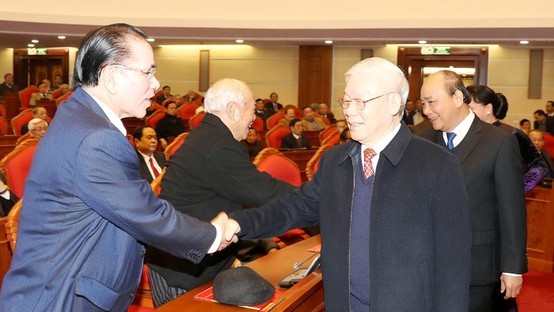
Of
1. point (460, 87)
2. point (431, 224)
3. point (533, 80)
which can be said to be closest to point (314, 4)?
point (533, 80)

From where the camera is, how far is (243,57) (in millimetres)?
18484

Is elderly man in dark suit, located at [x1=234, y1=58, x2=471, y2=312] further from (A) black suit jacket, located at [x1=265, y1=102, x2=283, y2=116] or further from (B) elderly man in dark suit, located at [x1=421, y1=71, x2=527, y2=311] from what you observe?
(A) black suit jacket, located at [x1=265, y1=102, x2=283, y2=116]

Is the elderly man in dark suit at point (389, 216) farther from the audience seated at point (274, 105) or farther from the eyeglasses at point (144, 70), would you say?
the audience seated at point (274, 105)

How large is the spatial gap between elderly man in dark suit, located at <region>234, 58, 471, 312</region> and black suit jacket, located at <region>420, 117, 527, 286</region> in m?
0.91

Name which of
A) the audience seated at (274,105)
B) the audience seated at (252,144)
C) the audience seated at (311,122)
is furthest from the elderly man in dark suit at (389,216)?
the audience seated at (274,105)

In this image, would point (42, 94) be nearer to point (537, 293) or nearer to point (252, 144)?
point (252, 144)

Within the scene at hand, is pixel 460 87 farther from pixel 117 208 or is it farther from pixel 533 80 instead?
pixel 533 80

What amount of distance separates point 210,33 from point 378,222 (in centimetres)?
1129

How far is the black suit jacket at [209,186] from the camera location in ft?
8.70

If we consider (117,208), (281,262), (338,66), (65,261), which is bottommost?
(281,262)

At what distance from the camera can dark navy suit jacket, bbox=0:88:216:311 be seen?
1.66 meters

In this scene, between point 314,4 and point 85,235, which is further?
point 314,4

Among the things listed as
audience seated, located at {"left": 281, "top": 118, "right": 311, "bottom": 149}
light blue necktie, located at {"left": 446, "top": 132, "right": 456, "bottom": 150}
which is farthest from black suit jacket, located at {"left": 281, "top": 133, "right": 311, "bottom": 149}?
light blue necktie, located at {"left": 446, "top": 132, "right": 456, "bottom": 150}

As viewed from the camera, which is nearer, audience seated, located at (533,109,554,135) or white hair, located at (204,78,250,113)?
white hair, located at (204,78,250,113)
